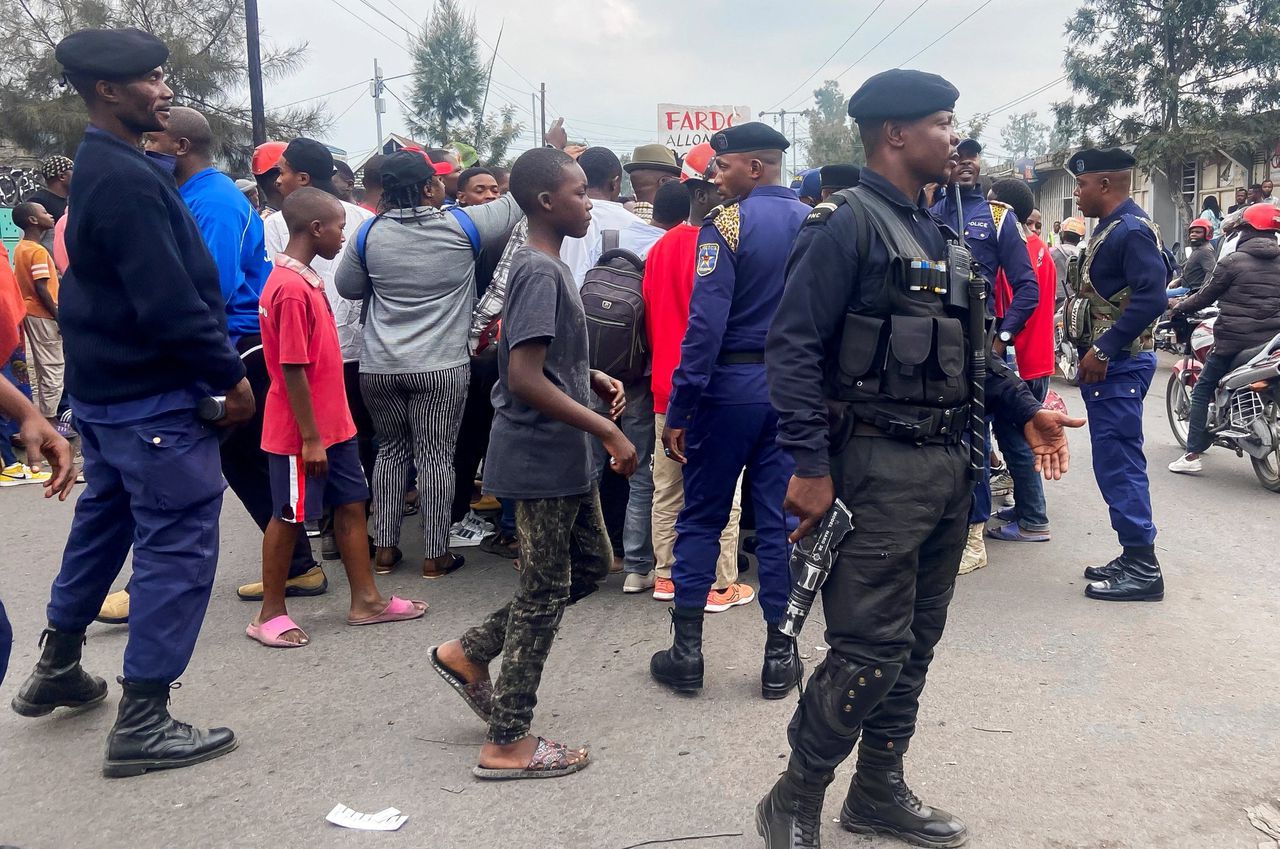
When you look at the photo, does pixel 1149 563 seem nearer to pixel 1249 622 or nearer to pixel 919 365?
pixel 1249 622

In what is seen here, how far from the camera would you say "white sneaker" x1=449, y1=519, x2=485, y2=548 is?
5965mm

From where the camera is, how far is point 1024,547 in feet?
19.1

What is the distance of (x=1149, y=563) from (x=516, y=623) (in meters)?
3.23

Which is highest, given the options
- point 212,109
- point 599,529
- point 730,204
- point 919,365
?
point 212,109

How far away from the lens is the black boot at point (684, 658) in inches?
153

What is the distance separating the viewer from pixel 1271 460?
686 centimetres

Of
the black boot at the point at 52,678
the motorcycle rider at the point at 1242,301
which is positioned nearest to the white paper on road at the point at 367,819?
the black boot at the point at 52,678

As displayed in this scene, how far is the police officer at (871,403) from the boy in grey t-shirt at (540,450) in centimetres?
70

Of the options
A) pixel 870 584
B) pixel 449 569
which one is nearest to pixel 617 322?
pixel 449 569

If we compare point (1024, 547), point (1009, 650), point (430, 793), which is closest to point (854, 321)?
point (430, 793)

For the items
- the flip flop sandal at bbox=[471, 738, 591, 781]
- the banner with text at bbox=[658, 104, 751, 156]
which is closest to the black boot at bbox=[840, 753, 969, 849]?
the flip flop sandal at bbox=[471, 738, 591, 781]

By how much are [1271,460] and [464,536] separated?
17.5 feet

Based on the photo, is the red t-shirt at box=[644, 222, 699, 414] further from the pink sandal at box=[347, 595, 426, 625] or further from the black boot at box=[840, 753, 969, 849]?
the black boot at box=[840, 753, 969, 849]

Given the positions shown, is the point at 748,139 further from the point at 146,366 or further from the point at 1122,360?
the point at 146,366
